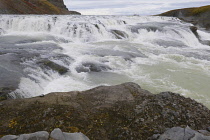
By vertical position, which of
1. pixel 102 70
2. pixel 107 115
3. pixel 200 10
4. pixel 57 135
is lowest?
pixel 102 70

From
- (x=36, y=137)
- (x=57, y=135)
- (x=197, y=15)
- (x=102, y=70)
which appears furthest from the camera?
(x=197, y=15)

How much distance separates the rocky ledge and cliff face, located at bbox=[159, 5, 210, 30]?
1508 inches

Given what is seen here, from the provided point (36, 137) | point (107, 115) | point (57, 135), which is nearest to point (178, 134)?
point (107, 115)

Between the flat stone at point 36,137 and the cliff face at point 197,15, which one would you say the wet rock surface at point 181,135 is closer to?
the flat stone at point 36,137

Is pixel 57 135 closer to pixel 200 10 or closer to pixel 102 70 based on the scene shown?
pixel 102 70

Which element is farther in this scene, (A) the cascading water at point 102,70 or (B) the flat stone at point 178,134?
(A) the cascading water at point 102,70

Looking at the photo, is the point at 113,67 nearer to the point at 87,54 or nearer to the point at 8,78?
the point at 87,54

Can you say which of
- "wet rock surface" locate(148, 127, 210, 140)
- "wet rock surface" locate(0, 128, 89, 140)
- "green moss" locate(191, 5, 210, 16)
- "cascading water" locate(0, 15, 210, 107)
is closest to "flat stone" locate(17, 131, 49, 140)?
"wet rock surface" locate(0, 128, 89, 140)

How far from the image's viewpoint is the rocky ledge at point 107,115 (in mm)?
5207

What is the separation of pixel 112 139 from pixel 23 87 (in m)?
5.59

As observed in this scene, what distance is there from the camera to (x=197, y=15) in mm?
50531

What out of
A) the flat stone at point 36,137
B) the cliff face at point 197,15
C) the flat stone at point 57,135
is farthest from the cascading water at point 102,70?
the cliff face at point 197,15

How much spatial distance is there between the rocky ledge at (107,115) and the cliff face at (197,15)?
3831 centimetres

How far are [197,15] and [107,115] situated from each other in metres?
53.8
